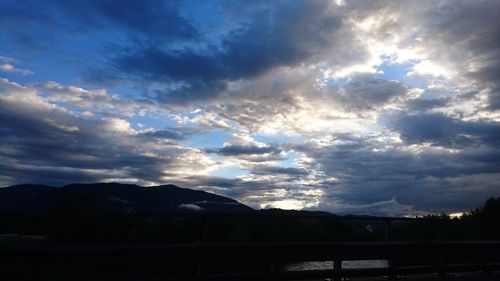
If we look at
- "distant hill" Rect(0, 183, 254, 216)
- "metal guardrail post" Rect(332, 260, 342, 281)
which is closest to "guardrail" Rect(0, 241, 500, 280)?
"metal guardrail post" Rect(332, 260, 342, 281)

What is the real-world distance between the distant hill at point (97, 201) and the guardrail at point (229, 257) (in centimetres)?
82

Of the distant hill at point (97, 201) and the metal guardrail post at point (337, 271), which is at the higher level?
the distant hill at point (97, 201)

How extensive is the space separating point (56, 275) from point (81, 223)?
181 centimetres

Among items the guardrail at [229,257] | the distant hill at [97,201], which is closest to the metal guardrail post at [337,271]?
the guardrail at [229,257]

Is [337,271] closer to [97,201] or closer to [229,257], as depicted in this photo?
[229,257]

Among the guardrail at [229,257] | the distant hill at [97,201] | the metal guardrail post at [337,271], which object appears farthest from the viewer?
the metal guardrail post at [337,271]

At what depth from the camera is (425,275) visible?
35.6 feet

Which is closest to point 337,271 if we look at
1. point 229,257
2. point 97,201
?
point 229,257

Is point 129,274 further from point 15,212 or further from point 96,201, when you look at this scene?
point 96,201

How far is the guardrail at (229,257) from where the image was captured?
6.57m

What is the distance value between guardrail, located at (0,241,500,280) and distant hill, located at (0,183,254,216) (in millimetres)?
819

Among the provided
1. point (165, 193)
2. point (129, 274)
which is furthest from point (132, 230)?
point (165, 193)

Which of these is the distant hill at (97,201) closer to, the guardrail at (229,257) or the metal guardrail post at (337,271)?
the guardrail at (229,257)

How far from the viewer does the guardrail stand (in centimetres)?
657
